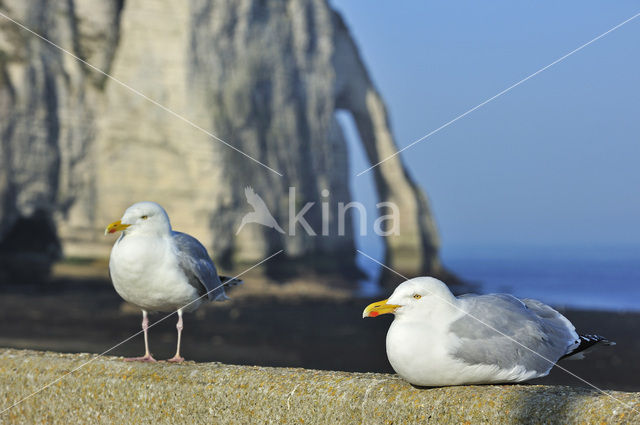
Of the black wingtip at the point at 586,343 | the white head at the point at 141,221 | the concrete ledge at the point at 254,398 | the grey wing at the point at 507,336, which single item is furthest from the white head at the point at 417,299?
the white head at the point at 141,221

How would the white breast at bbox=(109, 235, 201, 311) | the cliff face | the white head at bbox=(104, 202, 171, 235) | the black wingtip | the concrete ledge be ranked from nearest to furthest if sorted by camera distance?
the concrete ledge
the black wingtip
the white breast at bbox=(109, 235, 201, 311)
the white head at bbox=(104, 202, 171, 235)
the cliff face

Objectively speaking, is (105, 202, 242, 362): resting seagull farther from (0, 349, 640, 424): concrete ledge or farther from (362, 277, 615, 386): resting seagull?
(362, 277, 615, 386): resting seagull

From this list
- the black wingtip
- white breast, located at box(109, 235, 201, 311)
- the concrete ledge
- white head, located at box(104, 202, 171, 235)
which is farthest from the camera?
A: white head, located at box(104, 202, 171, 235)

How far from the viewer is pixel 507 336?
3.90 m

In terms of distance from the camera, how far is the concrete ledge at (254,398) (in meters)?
3.54

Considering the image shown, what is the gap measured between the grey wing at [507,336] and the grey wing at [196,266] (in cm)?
186

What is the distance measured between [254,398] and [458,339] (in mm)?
1116

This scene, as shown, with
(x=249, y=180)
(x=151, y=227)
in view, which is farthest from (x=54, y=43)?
(x=151, y=227)

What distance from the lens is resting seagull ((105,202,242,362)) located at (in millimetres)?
4934

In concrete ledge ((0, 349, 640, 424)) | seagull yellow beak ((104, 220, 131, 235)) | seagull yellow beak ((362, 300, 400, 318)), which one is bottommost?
concrete ledge ((0, 349, 640, 424))

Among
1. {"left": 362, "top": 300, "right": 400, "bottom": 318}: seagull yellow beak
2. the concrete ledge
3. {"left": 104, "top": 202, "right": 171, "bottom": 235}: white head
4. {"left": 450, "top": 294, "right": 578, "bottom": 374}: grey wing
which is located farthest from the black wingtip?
{"left": 104, "top": 202, "right": 171, "bottom": 235}: white head

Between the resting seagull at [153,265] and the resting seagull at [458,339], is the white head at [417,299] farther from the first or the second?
the resting seagull at [153,265]

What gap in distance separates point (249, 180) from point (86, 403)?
27.4m

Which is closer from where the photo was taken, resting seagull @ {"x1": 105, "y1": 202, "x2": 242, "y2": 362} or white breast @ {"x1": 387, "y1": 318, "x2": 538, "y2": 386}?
white breast @ {"x1": 387, "y1": 318, "x2": 538, "y2": 386}
